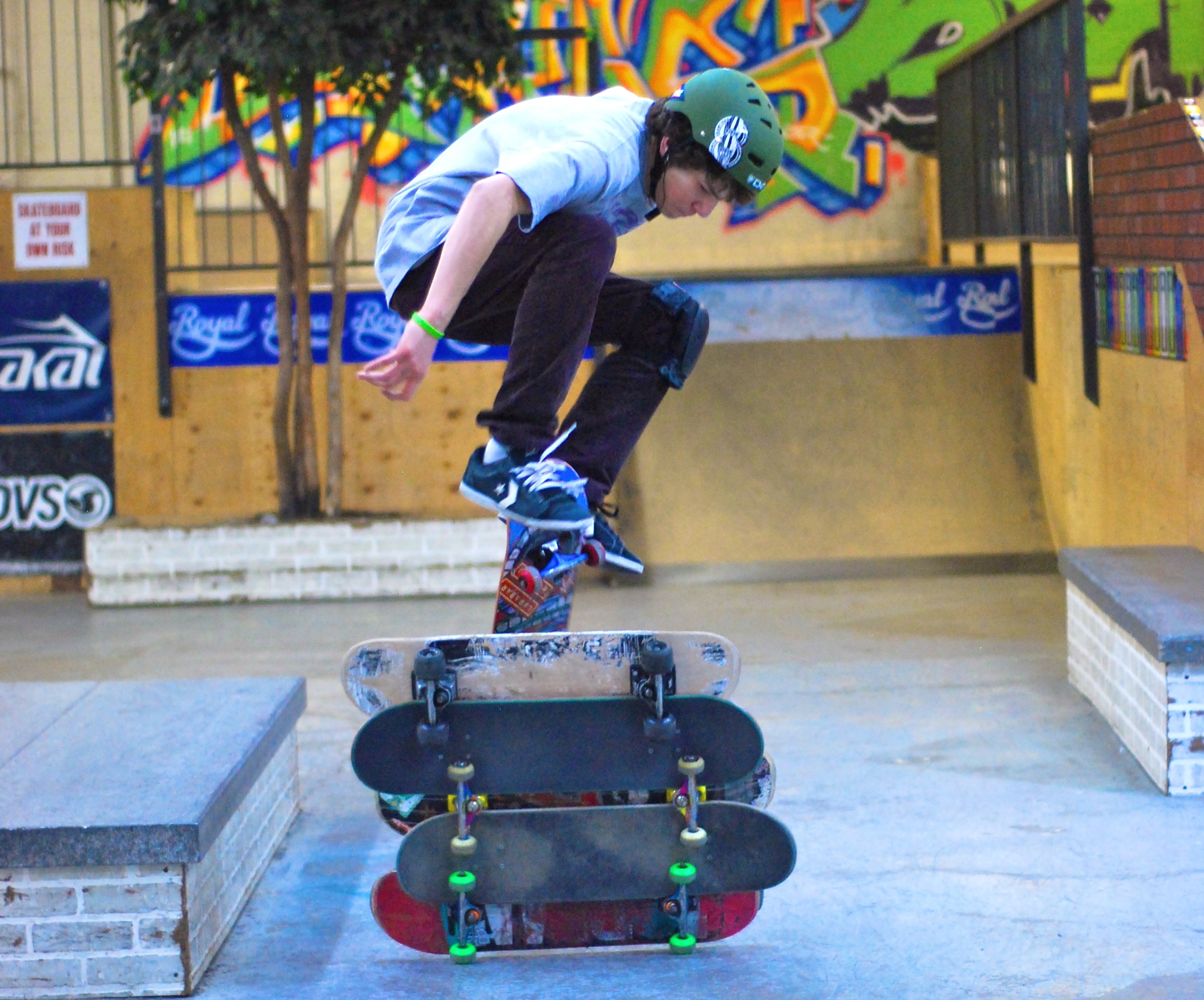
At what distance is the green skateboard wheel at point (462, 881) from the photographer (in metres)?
2.82

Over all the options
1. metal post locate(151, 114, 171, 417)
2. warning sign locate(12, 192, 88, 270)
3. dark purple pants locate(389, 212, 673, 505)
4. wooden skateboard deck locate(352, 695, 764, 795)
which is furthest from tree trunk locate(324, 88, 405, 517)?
wooden skateboard deck locate(352, 695, 764, 795)

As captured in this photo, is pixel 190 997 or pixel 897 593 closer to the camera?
pixel 190 997

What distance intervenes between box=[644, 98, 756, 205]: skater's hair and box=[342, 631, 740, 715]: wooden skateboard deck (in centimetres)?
91

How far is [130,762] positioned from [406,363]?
1250 mm

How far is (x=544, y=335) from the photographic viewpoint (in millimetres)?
2775

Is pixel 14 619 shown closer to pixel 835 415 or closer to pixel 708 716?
pixel 835 415

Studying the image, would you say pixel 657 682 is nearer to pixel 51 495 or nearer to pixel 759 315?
pixel 759 315

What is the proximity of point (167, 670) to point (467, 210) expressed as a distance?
398cm

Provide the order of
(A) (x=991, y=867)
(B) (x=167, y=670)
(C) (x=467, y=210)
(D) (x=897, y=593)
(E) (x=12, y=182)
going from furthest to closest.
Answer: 1. (E) (x=12, y=182)
2. (D) (x=897, y=593)
3. (B) (x=167, y=670)
4. (A) (x=991, y=867)
5. (C) (x=467, y=210)

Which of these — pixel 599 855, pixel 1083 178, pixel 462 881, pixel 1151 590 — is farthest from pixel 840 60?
pixel 462 881

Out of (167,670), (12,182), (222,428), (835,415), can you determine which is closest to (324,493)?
(222,428)

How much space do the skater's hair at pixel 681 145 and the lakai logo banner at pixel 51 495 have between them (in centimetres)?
604

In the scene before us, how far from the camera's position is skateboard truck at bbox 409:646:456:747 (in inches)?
110

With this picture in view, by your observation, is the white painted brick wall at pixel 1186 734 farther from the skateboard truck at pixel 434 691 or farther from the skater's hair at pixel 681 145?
the skateboard truck at pixel 434 691
